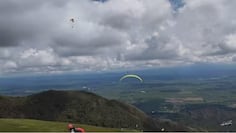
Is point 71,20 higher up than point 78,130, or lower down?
higher up

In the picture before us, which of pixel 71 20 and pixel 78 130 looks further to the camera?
pixel 71 20
